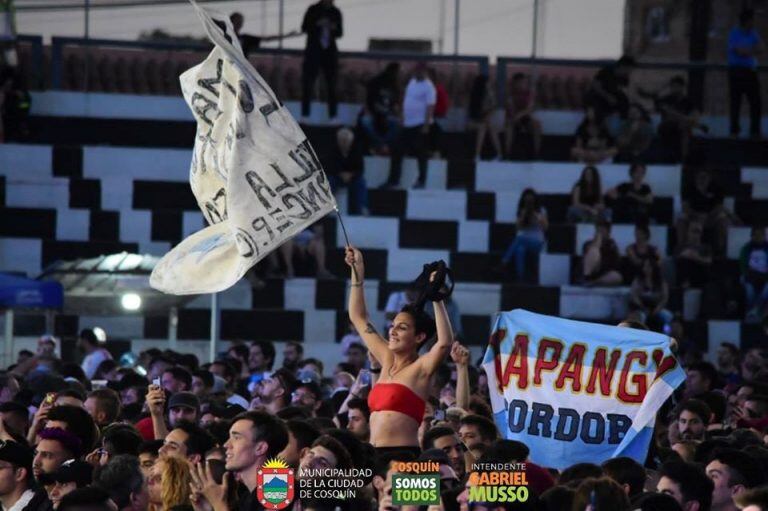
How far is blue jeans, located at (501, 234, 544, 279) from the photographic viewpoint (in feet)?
64.1

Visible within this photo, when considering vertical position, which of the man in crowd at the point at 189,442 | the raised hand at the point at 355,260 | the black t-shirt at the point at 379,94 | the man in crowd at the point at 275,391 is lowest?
the man in crowd at the point at 275,391

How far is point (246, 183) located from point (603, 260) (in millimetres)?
10288

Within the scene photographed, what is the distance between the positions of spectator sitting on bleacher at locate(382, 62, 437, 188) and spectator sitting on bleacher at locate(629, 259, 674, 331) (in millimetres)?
2961

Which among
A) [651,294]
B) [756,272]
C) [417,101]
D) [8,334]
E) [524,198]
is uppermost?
[417,101]

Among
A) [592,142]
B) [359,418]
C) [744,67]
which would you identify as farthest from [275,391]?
[744,67]

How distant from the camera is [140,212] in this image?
66.3 ft

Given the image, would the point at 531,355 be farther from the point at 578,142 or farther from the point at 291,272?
the point at 578,142

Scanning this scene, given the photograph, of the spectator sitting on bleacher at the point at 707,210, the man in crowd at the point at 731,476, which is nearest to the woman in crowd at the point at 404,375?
the man in crowd at the point at 731,476

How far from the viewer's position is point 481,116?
21.3 meters

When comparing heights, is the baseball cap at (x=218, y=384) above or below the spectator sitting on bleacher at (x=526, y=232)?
below

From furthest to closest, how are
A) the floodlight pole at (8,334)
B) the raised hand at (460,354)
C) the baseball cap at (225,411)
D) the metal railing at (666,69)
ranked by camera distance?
the metal railing at (666,69)
the floodlight pole at (8,334)
the baseball cap at (225,411)
the raised hand at (460,354)

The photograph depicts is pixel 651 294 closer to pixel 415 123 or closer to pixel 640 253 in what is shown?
pixel 640 253

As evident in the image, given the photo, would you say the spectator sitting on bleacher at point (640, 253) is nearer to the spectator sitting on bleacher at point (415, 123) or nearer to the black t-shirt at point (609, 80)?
the black t-shirt at point (609, 80)

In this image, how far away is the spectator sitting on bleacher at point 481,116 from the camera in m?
21.1
